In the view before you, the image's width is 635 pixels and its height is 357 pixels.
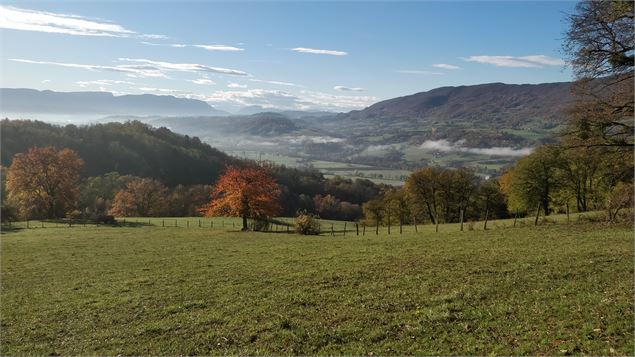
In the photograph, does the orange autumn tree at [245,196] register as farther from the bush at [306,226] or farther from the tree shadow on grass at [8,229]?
the tree shadow on grass at [8,229]

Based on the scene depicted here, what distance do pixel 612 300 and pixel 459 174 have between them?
2792 inches

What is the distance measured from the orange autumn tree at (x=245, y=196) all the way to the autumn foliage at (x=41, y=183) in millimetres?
35590

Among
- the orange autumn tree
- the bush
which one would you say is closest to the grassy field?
the bush

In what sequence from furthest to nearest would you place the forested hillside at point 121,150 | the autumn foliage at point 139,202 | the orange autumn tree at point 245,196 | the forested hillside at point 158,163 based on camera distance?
the forested hillside at point 121,150, the forested hillside at point 158,163, the autumn foliage at point 139,202, the orange autumn tree at point 245,196

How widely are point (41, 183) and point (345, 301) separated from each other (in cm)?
7475

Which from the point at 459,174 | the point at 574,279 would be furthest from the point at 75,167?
the point at 574,279

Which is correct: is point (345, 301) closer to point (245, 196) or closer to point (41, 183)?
point (245, 196)

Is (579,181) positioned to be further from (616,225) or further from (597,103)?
(597,103)

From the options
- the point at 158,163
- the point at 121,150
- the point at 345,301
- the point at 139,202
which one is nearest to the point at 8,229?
the point at 139,202

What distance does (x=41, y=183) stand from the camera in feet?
241

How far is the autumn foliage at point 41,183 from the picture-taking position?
2810 inches

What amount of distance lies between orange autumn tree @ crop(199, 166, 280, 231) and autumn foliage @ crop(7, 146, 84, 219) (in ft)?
117

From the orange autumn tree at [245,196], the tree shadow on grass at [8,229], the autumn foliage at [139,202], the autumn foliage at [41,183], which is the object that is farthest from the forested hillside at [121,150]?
the orange autumn tree at [245,196]

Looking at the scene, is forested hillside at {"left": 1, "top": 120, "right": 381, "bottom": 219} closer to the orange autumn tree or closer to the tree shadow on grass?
the orange autumn tree
